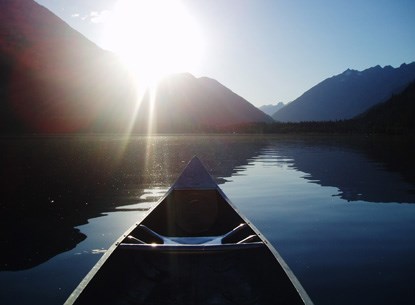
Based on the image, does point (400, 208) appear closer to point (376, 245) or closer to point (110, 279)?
point (376, 245)

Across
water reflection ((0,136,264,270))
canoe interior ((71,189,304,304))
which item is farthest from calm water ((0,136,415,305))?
canoe interior ((71,189,304,304))

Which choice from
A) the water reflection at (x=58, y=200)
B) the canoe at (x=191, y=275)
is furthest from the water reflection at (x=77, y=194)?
the canoe at (x=191, y=275)

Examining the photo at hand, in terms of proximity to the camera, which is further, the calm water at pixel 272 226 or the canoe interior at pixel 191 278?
the calm water at pixel 272 226

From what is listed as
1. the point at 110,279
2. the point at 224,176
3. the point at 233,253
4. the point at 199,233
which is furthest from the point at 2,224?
the point at 224,176

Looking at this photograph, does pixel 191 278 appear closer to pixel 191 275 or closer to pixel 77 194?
pixel 191 275

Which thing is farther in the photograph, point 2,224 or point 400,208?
point 400,208

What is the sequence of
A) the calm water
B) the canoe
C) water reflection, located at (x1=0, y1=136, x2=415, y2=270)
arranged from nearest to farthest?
the canoe → the calm water → water reflection, located at (x1=0, y1=136, x2=415, y2=270)

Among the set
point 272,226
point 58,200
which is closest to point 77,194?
point 58,200

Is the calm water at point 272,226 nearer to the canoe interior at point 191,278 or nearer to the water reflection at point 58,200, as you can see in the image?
the water reflection at point 58,200

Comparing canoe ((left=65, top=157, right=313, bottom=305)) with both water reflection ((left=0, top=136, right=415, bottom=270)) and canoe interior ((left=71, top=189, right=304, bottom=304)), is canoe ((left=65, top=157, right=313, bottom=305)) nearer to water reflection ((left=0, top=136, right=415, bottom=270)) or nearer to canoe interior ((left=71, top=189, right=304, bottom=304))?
canoe interior ((left=71, top=189, right=304, bottom=304))

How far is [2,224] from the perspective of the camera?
48.2ft

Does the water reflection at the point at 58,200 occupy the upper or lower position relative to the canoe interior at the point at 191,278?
lower

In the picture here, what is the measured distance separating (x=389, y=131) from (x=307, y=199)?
7153 inches

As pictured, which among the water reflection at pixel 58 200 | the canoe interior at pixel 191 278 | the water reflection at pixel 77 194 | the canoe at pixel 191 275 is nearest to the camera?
the canoe at pixel 191 275
